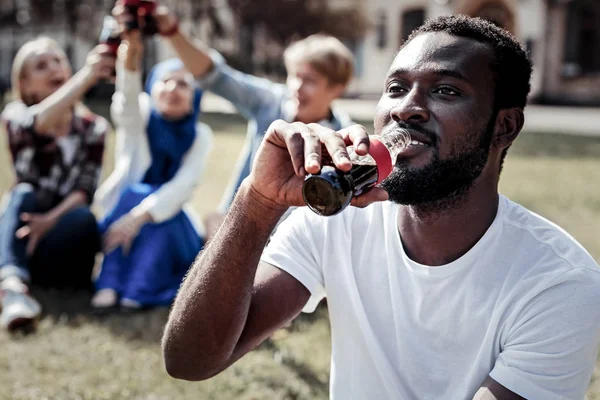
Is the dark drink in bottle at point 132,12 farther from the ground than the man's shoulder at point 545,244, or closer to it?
farther from the ground

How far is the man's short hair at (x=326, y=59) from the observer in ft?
15.2

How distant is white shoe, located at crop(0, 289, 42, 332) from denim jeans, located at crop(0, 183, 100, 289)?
0.23 meters

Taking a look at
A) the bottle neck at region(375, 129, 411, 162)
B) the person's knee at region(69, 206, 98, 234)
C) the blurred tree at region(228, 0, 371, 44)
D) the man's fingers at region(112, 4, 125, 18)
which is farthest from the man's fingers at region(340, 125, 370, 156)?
the blurred tree at region(228, 0, 371, 44)

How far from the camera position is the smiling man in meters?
1.83

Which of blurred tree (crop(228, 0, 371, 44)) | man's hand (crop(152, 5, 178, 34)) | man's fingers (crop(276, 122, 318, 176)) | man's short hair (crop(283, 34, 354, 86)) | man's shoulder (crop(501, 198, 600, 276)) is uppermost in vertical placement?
man's fingers (crop(276, 122, 318, 176))

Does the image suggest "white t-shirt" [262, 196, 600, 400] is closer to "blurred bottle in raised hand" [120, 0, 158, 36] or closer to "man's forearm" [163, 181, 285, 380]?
"man's forearm" [163, 181, 285, 380]

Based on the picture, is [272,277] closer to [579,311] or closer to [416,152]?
[416,152]

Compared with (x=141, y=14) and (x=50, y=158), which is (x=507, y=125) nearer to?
(x=141, y=14)

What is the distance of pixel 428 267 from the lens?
2.03 m

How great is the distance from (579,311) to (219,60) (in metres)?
3.44

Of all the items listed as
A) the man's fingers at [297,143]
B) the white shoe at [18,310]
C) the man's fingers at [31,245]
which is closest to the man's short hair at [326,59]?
the man's fingers at [31,245]

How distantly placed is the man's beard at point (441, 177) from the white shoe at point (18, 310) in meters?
3.34

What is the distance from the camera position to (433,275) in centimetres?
201

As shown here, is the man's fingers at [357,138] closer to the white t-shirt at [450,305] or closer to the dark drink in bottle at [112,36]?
the white t-shirt at [450,305]
